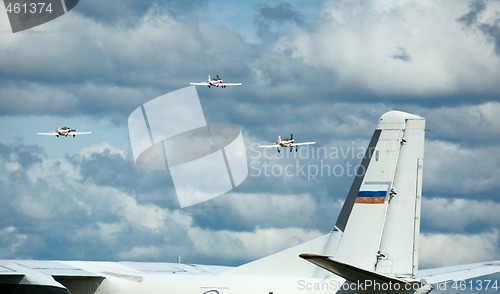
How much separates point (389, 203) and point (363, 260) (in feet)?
7.97

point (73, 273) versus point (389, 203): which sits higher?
point (389, 203)

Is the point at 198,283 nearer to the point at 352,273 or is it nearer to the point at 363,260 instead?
the point at 363,260

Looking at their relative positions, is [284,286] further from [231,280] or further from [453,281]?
[453,281]

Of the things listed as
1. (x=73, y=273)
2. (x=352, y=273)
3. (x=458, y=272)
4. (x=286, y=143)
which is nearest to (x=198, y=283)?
(x=73, y=273)

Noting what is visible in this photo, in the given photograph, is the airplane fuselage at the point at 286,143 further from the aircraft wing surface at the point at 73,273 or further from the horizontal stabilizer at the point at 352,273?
the horizontal stabilizer at the point at 352,273

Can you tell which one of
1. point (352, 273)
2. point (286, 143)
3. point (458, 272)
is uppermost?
Result: point (286, 143)

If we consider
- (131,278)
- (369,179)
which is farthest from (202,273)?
(369,179)

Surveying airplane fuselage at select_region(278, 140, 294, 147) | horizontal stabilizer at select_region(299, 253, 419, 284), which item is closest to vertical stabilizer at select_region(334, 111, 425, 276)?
horizontal stabilizer at select_region(299, 253, 419, 284)

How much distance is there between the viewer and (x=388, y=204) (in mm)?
43156

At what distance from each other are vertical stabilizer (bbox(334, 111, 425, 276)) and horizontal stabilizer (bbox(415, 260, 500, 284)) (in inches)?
141

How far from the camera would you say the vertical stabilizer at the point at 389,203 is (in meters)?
A: 42.5

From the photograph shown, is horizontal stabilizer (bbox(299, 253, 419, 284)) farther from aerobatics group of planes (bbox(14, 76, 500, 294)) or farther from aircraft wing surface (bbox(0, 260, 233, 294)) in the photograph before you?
aircraft wing surface (bbox(0, 260, 233, 294))

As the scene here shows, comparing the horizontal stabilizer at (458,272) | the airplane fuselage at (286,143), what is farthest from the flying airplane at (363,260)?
the airplane fuselage at (286,143)

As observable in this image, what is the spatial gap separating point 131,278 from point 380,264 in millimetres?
11760
